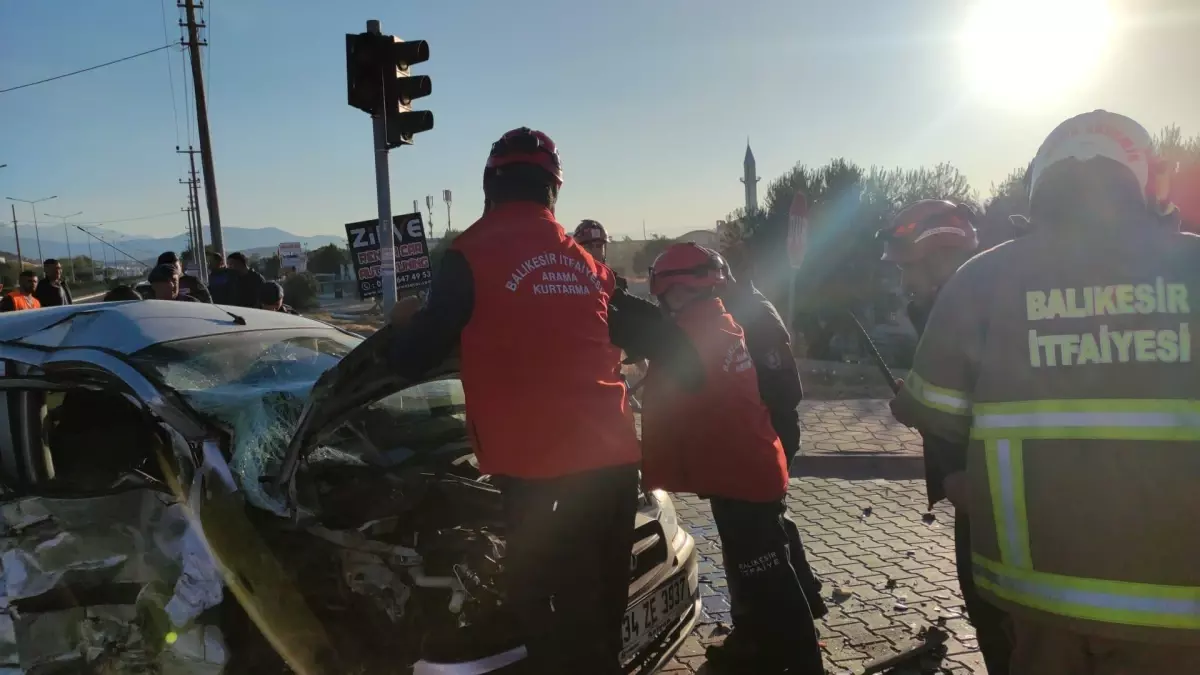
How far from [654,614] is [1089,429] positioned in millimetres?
1755

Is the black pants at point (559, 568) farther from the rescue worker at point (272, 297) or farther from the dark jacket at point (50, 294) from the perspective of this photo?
the dark jacket at point (50, 294)

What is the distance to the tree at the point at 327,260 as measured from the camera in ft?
181

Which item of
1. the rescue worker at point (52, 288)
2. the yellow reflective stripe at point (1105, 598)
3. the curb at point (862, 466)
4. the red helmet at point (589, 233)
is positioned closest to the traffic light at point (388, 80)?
the red helmet at point (589, 233)

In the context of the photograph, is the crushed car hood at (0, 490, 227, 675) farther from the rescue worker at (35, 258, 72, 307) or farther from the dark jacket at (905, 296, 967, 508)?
the rescue worker at (35, 258, 72, 307)

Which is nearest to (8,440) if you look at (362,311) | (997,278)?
(997,278)

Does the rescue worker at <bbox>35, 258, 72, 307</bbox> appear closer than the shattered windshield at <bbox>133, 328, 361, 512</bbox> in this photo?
No

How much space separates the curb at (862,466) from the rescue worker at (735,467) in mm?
4002

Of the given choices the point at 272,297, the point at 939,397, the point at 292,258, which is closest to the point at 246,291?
the point at 272,297

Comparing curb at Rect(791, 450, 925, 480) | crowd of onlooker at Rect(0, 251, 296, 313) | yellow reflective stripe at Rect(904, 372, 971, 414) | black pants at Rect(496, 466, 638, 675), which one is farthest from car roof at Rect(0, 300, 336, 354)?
curb at Rect(791, 450, 925, 480)

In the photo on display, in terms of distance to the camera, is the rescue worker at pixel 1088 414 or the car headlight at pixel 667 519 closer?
the rescue worker at pixel 1088 414

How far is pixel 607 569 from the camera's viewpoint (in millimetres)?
2328

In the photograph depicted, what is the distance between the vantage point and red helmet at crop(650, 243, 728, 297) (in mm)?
3162

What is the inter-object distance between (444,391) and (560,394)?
210cm

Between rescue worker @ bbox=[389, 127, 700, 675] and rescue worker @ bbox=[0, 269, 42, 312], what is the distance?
847 centimetres
